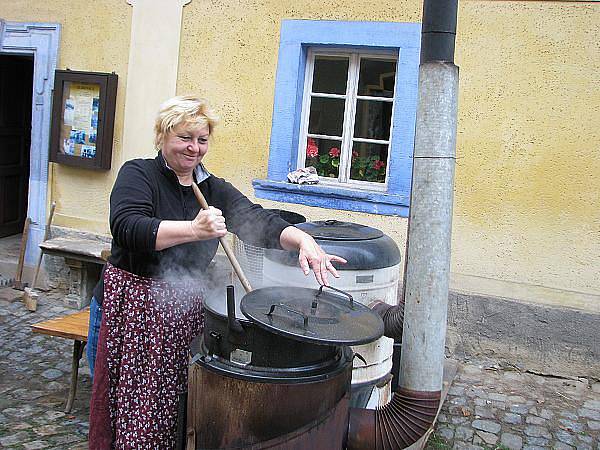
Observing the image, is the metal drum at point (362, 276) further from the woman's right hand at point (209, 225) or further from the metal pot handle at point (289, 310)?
the woman's right hand at point (209, 225)

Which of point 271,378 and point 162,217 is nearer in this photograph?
point 271,378

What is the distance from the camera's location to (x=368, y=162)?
5.88m

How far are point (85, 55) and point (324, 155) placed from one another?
106 inches

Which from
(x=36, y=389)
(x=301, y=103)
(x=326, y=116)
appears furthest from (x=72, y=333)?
(x=326, y=116)

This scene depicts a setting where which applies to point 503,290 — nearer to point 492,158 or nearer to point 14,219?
point 492,158

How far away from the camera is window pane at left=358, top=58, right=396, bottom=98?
226 inches

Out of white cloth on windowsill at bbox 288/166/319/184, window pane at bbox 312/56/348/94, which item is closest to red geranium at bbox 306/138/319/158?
white cloth on windowsill at bbox 288/166/319/184

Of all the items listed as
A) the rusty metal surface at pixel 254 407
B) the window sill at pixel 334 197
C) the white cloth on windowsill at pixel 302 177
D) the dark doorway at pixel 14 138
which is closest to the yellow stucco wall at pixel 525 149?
the window sill at pixel 334 197

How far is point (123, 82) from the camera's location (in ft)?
20.7

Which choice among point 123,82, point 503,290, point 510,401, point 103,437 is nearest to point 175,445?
point 103,437

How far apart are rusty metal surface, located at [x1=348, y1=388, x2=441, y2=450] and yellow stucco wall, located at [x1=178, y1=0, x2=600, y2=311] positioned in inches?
115

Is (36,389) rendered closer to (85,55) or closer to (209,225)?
(209,225)

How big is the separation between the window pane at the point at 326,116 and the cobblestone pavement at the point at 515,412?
243 cm

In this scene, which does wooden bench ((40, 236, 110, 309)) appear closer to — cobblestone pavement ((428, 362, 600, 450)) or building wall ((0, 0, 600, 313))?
building wall ((0, 0, 600, 313))
